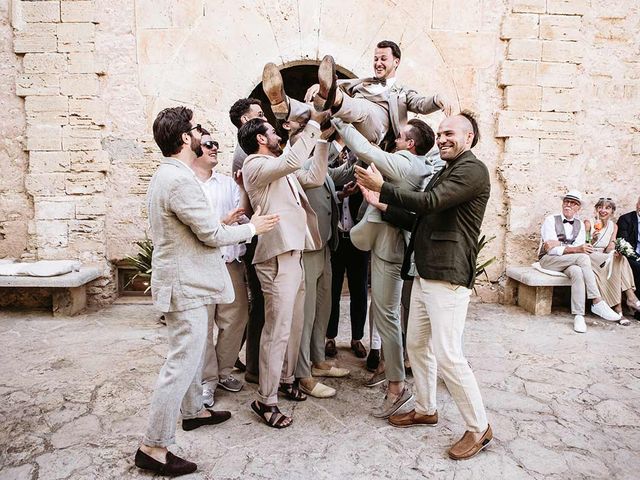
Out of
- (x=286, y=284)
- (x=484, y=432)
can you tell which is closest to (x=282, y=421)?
Answer: (x=286, y=284)

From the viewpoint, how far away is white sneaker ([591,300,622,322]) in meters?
5.23

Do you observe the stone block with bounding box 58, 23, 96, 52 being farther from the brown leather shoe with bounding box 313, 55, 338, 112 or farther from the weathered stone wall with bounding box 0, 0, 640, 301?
the brown leather shoe with bounding box 313, 55, 338, 112

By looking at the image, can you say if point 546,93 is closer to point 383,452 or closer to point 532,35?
point 532,35

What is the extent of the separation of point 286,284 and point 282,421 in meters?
0.83

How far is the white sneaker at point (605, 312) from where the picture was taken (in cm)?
523

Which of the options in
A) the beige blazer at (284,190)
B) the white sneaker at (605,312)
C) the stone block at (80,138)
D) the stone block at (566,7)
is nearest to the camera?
the beige blazer at (284,190)

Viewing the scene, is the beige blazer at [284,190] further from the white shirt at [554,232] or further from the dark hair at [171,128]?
the white shirt at [554,232]

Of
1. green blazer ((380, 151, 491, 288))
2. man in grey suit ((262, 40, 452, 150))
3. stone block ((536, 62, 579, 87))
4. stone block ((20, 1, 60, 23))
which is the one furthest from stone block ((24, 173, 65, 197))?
stone block ((536, 62, 579, 87))

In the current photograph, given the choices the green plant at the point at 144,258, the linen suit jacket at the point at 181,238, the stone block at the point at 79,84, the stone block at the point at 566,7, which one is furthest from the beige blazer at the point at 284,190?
the stone block at the point at 566,7

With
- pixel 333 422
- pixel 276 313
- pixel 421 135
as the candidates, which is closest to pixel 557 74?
pixel 421 135

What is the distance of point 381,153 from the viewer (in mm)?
2924

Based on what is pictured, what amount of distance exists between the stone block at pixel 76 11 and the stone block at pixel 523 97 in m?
4.81

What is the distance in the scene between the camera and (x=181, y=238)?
239cm

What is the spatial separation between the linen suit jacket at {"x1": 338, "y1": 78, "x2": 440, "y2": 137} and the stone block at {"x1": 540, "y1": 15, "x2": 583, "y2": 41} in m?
3.15
